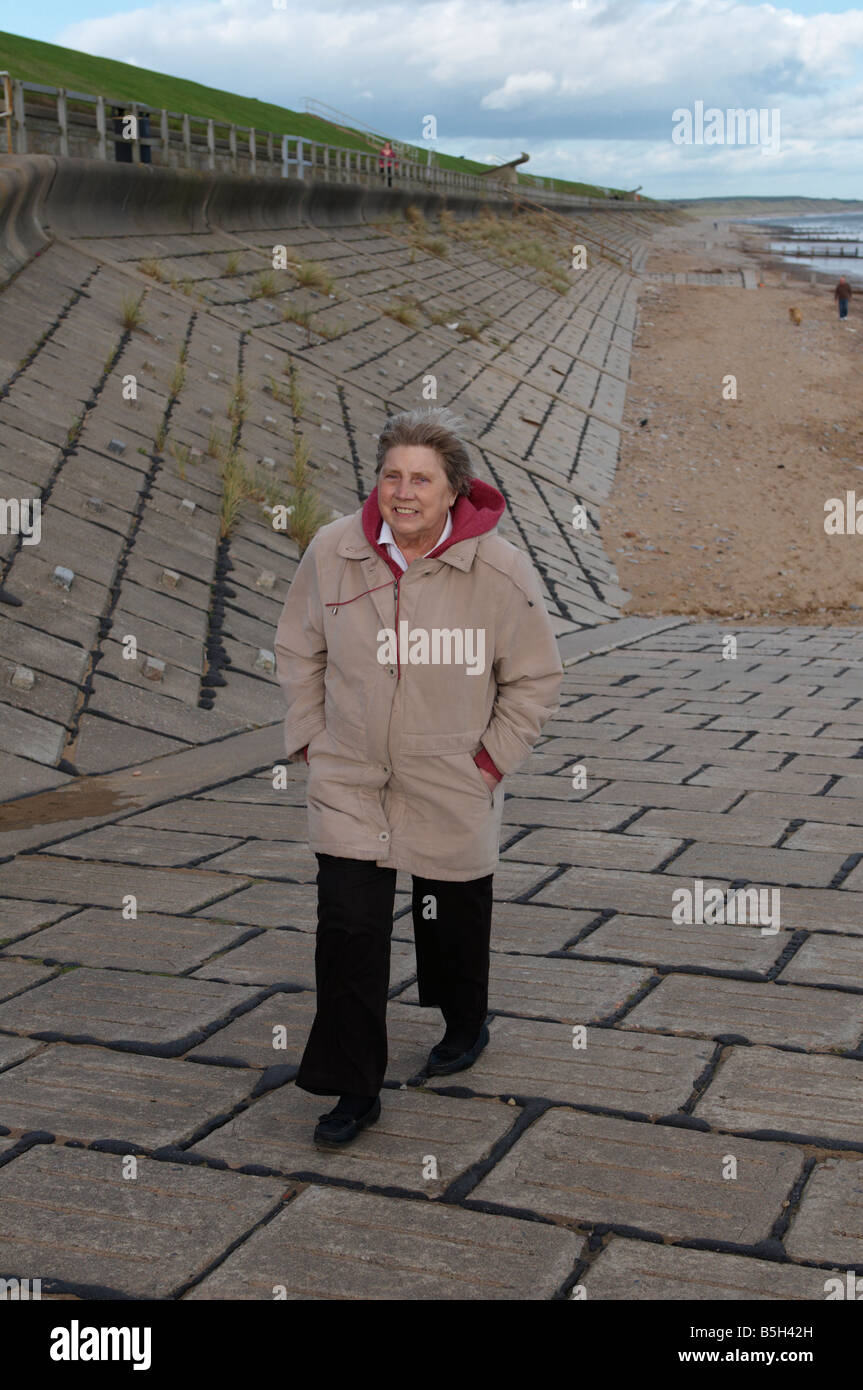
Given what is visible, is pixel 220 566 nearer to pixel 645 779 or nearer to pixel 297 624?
pixel 645 779

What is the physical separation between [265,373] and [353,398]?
129cm

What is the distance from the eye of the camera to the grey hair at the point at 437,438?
3229mm

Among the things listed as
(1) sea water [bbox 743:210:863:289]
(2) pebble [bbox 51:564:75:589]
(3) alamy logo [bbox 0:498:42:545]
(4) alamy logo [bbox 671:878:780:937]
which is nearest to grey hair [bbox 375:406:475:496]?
(4) alamy logo [bbox 671:878:780:937]

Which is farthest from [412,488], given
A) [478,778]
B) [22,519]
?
[22,519]

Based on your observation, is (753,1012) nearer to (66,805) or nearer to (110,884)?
(110,884)

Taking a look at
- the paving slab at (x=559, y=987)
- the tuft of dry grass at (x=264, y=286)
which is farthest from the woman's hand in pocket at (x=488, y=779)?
the tuft of dry grass at (x=264, y=286)

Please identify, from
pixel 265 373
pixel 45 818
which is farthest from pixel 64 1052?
pixel 265 373

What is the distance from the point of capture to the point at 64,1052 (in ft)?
12.1

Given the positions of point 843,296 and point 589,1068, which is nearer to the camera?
point 589,1068

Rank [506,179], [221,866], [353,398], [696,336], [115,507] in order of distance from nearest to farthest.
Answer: [221,866] → [115,507] → [353,398] → [696,336] → [506,179]

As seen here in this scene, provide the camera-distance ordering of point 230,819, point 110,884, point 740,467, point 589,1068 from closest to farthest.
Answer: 1. point 589,1068
2. point 110,884
3. point 230,819
4. point 740,467

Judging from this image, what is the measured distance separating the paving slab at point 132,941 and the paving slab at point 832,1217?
1.96 metres

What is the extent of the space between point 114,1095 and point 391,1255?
3.21 ft

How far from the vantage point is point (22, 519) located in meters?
7.94
